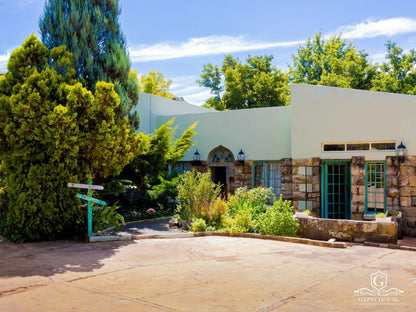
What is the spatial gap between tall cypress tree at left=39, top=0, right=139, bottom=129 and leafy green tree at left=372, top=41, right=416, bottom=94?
1896cm

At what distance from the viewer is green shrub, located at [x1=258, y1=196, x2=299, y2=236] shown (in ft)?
31.0

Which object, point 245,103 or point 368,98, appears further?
point 245,103

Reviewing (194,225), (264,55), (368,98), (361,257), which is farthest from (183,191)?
(264,55)

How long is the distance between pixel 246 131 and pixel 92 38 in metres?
6.41

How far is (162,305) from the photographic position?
4562 millimetres

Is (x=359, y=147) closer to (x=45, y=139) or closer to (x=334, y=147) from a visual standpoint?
(x=334, y=147)

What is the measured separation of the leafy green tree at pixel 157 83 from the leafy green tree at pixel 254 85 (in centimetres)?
654

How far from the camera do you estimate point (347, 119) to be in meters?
11.8

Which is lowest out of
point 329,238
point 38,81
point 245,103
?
point 329,238

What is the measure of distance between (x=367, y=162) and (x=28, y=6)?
10850 millimetres

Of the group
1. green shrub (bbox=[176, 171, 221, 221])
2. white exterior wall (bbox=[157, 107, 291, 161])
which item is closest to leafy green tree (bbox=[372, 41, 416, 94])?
white exterior wall (bbox=[157, 107, 291, 161])

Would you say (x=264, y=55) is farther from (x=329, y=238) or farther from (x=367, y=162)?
(x=329, y=238)

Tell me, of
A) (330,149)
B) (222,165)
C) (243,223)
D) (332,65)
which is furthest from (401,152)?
(332,65)

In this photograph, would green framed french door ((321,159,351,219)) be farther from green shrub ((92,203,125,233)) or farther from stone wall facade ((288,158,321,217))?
green shrub ((92,203,125,233))
